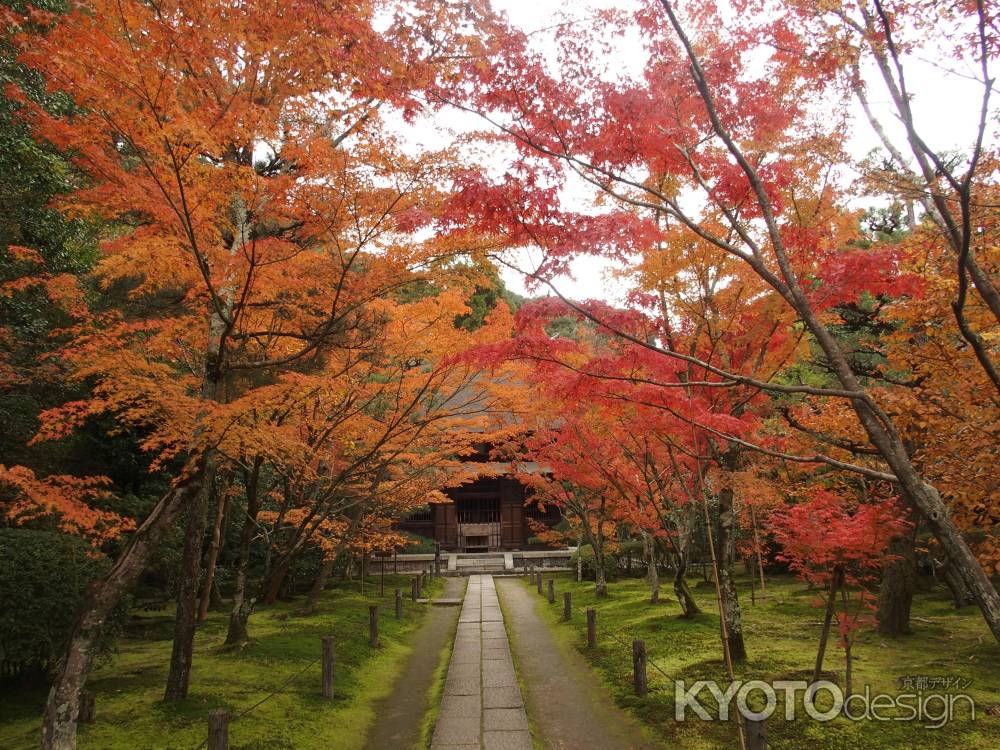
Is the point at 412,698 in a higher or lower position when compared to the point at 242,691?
lower

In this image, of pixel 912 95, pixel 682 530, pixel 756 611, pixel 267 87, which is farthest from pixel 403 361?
pixel 756 611

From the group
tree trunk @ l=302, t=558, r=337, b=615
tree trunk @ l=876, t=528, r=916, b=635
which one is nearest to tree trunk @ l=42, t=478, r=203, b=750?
tree trunk @ l=302, t=558, r=337, b=615

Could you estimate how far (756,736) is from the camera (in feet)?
15.3

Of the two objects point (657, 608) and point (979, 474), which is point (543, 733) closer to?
point (979, 474)

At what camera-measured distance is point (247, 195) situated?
5.75 meters

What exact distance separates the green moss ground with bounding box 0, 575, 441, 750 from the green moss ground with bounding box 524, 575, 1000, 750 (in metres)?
3.75

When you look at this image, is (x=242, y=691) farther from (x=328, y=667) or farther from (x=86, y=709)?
(x=86, y=709)

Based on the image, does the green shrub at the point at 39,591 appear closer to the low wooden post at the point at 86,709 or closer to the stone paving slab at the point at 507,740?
the low wooden post at the point at 86,709

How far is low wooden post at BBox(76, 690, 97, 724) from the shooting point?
6.52 m

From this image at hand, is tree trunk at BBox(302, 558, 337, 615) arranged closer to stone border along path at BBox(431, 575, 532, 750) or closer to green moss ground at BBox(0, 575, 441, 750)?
green moss ground at BBox(0, 575, 441, 750)

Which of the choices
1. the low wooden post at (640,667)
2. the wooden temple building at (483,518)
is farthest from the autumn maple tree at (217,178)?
the wooden temple building at (483,518)

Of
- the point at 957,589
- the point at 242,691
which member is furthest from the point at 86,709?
the point at 957,589

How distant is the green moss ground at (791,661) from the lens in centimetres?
599

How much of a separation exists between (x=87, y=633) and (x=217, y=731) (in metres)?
1.36
